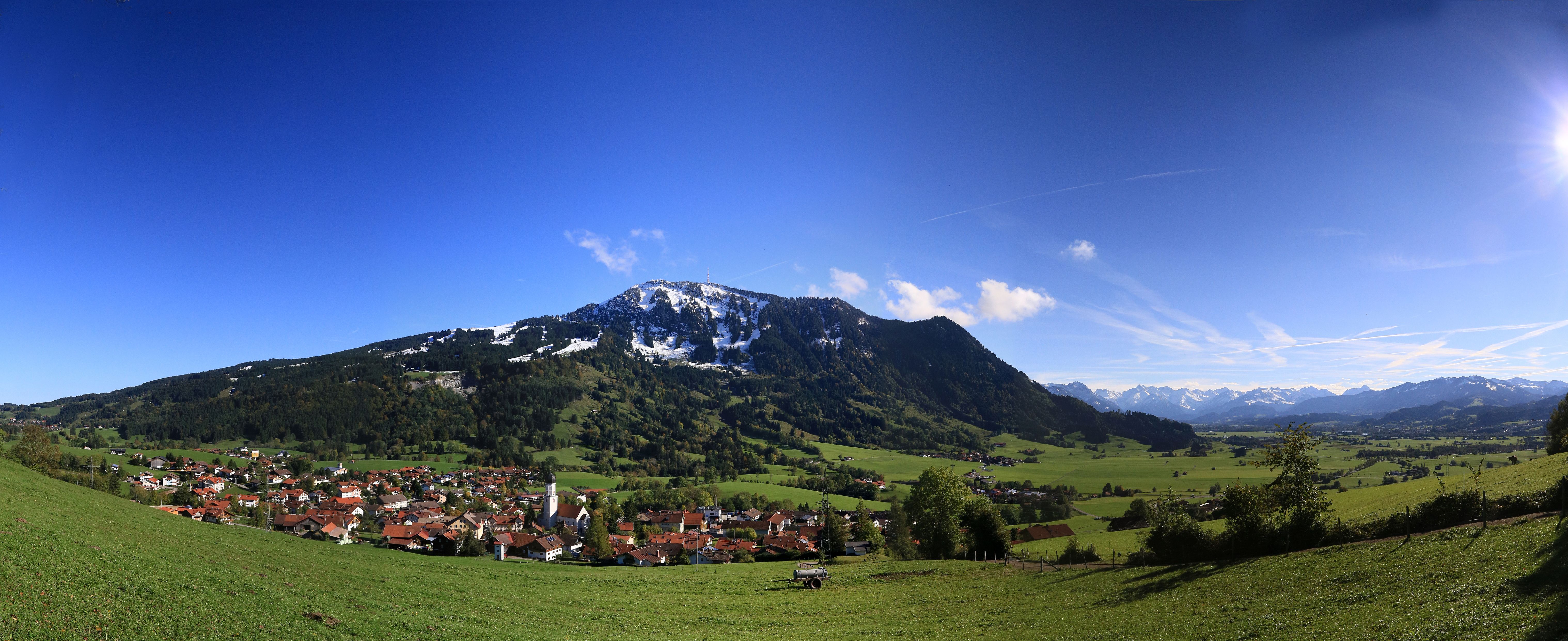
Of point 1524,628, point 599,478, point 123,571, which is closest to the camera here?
point 1524,628

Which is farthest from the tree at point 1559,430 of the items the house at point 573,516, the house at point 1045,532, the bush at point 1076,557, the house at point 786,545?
the house at point 573,516

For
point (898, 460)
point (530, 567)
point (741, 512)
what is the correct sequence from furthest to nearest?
point (898, 460)
point (741, 512)
point (530, 567)

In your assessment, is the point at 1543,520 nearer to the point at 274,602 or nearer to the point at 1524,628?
the point at 1524,628

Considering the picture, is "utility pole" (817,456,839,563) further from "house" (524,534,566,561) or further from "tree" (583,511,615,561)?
"house" (524,534,566,561)

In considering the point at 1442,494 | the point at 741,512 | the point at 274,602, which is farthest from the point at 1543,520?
the point at 741,512

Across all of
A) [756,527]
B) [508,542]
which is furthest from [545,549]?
[756,527]

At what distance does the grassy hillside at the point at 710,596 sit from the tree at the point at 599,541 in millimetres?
27353

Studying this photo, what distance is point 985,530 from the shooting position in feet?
167

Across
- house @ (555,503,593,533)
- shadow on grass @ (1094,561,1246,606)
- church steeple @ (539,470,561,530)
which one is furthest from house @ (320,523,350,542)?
shadow on grass @ (1094,561,1246,606)

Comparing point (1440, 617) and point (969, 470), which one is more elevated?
point (1440, 617)

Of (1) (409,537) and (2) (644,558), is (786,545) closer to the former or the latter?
(2) (644,558)

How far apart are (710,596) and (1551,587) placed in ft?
106

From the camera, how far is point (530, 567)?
47.2 meters

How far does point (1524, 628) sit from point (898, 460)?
178 meters
